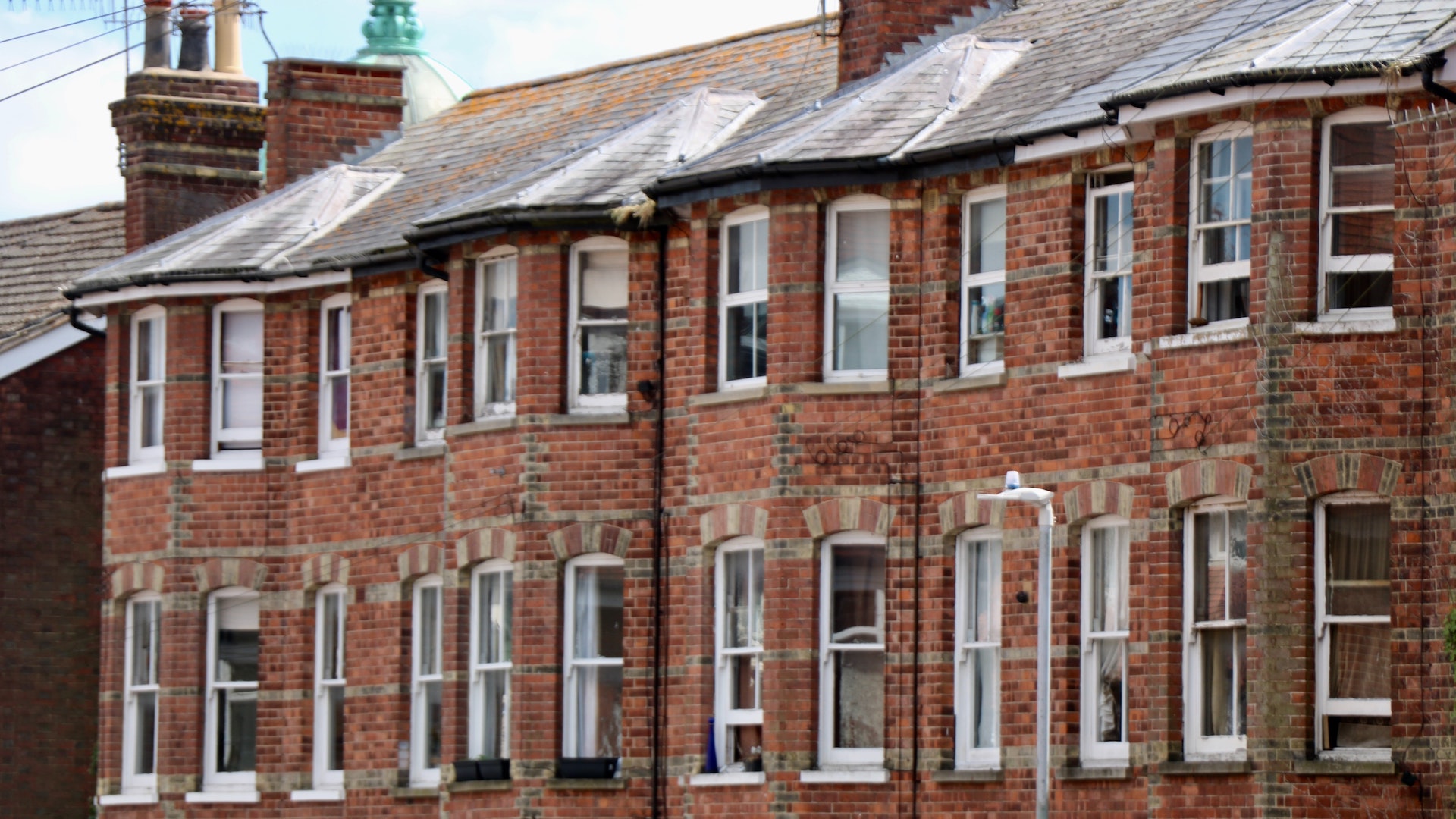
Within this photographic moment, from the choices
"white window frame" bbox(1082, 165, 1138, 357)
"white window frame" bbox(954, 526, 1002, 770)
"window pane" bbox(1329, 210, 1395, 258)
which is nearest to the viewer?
"window pane" bbox(1329, 210, 1395, 258)

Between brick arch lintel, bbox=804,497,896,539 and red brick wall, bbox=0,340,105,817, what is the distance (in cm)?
1546

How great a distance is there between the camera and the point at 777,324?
34656mm

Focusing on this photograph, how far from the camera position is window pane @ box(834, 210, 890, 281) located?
34500 mm

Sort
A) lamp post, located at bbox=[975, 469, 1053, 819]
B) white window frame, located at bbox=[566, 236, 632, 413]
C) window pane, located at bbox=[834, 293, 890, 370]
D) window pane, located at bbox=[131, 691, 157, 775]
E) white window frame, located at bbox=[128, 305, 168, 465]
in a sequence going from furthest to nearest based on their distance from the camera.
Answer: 1. window pane, located at bbox=[131, 691, 157, 775]
2. white window frame, located at bbox=[128, 305, 168, 465]
3. white window frame, located at bbox=[566, 236, 632, 413]
4. window pane, located at bbox=[834, 293, 890, 370]
5. lamp post, located at bbox=[975, 469, 1053, 819]

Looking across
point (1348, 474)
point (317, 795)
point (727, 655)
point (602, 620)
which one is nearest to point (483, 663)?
point (602, 620)

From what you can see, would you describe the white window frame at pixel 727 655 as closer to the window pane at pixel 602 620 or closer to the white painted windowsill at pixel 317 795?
the window pane at pixel 602 620

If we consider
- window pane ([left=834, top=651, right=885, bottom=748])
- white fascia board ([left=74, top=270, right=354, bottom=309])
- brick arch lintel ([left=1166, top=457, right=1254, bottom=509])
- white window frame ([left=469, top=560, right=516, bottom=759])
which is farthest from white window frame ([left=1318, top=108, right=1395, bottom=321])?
white fascia board ([left=74, top=270, right=354, bottom=309])

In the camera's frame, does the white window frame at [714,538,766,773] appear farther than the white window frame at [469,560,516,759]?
No

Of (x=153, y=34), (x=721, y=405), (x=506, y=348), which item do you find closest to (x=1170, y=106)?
(x=721, y=405)

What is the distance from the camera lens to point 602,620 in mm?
36750

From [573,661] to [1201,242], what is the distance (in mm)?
9214

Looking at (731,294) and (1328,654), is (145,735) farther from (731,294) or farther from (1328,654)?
(1328,654)

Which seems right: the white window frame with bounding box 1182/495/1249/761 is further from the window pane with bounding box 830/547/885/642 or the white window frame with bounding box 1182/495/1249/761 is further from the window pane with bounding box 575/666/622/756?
the window pane with bounding box 575/666/622/756

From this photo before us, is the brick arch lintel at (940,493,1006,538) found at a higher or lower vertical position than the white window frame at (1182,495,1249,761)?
higher
